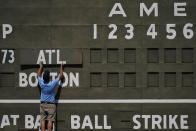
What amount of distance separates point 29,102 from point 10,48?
1450 mm

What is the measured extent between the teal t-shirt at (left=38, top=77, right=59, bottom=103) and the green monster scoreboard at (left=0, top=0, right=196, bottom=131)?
7.1 inches

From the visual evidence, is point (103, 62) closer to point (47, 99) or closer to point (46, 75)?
point (46, 75)

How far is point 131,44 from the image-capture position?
9789mm

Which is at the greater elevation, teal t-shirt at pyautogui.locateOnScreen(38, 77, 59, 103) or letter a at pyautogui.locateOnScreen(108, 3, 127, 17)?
letter a at pyautogui.locateOnScreen(108, 3, 127, 17)

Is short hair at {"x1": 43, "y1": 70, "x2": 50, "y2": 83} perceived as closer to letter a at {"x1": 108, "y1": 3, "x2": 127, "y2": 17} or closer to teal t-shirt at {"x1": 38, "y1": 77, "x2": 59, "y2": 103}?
teal t-shirt at {"x1": 38, "y1": 77, "x2": 59, "y2": 103}

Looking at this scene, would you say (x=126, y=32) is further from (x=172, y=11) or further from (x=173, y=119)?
(x=173, y=119)

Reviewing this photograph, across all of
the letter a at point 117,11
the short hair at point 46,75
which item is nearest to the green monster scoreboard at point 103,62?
the letter a at point 117,11

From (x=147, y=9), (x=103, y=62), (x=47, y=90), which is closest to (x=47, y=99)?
(x=47, y=90)

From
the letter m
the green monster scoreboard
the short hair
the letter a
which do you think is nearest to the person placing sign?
the short hair

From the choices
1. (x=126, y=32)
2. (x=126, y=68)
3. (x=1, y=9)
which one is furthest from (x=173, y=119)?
(x=1, y=9)

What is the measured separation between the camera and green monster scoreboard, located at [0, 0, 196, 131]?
977cm

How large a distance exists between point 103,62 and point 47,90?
1.57 meters

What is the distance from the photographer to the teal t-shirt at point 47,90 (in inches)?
385

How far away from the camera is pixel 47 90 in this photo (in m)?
9.77
